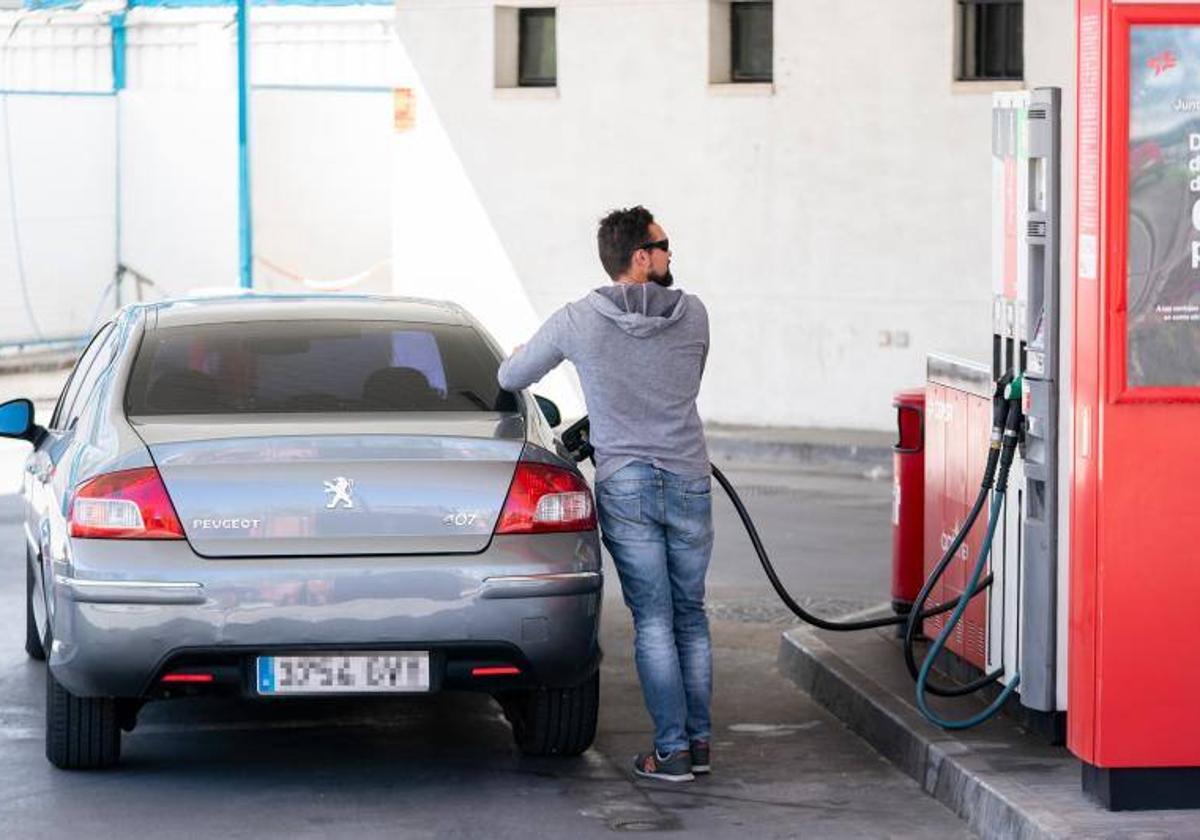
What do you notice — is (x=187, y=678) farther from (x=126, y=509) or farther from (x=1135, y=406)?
(x=1135, y=406)

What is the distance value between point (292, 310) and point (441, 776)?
5.73 ft

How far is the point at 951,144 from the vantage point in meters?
18.0

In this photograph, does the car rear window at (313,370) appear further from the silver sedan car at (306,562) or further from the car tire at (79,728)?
the car tire at (79,728)

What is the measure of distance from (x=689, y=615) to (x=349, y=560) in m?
1.20

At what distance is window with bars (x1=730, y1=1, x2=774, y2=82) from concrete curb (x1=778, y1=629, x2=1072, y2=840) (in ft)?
33.3

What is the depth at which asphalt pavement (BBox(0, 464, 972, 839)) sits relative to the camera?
22.8 feet

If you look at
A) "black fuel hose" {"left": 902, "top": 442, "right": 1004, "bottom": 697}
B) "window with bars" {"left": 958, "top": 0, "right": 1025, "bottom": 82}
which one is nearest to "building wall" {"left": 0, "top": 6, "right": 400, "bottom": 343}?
"window with bars" {"left": 958, "top": 0, "right": 1025, "bottom": 82}

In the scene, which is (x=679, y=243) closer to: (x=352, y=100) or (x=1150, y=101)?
(x=352, y=100)

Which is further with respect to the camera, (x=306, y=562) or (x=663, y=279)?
(x=663, y=279)

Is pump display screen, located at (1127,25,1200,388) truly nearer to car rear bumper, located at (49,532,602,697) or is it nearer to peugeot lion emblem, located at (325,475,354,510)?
car rear bumper, located at (49,532,602,697)

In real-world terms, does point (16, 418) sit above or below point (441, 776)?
above

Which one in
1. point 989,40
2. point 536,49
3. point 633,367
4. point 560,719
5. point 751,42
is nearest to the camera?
point 633,367

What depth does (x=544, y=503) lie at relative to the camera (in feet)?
23.8

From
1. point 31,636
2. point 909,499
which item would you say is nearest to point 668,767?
point 909,499
